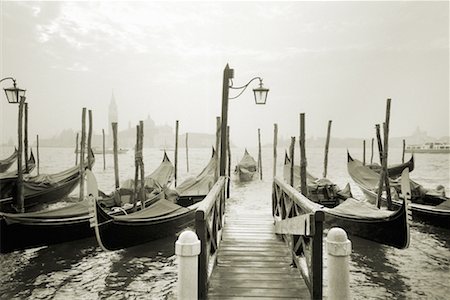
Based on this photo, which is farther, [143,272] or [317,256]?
[143,272]

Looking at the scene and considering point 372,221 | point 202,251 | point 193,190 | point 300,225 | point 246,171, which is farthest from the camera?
point 246,171

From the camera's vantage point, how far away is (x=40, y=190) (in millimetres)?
11516

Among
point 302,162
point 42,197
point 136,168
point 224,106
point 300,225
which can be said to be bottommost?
point 42,197

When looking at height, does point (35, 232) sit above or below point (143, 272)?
above

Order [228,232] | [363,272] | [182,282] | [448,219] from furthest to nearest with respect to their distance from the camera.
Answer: [448,219]
[363,272]
[228,232]
[182,282]

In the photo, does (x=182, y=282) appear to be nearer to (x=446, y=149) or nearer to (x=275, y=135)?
(x=275, y=135)

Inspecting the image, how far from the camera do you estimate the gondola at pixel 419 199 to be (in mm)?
8484

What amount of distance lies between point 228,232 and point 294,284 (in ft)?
7.06

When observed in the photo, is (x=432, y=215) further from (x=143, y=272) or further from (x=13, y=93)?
(x=13, y=93)

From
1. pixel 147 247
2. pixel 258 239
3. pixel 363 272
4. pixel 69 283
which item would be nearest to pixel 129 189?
pixel 147 247

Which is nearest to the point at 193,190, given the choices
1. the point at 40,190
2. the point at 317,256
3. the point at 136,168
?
the point at 136,168

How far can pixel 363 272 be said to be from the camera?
6.38 metres

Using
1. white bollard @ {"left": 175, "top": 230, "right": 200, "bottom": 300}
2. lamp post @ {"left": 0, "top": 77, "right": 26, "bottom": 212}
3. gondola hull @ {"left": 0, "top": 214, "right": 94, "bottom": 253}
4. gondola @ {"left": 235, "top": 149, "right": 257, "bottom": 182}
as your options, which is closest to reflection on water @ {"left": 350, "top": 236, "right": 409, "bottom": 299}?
white bollard @ {"left": 175, "top": 230, "right": 200, "bottom": 300}

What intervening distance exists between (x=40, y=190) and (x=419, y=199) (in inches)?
426
